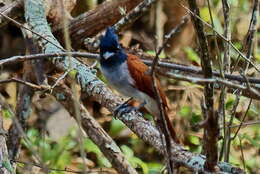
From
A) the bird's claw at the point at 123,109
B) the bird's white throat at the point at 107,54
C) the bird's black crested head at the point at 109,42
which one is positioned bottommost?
the bird's claw at the point at 123,109

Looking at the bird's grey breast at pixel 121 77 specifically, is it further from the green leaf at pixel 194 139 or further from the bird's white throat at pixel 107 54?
the green leaf at pixel 194 139

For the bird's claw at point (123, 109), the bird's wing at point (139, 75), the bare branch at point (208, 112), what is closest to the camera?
the bare branch at point (208, 112)

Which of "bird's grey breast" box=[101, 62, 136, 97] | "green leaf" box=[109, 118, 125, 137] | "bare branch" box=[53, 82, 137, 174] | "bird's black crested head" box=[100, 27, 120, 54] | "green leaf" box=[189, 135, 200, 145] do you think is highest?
"bird's black crested head" box=[100, 27, 120, 54]

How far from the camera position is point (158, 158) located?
707cm

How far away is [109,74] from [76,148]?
2252mm

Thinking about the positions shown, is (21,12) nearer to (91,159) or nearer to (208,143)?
(91,159)

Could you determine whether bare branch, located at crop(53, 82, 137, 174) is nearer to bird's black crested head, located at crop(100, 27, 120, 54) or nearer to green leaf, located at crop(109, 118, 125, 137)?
bird's black crested head, located at crop(100, 27, 120, 54)

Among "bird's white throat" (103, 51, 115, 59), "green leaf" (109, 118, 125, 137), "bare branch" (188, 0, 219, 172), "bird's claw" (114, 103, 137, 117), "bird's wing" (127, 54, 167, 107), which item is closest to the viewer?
"bare branch" (188, 0, 219, 172)

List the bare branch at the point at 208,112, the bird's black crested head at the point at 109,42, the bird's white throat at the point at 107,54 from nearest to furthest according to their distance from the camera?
the bare branch at the point at 208,112 < the bird's black crested head at the point at 109,42 < the bird's white throat at the point at 107,54

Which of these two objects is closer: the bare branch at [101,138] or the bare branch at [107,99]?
the bare branch at [107,99]

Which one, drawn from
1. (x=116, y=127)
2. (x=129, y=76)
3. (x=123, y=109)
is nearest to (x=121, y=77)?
(x=129, y=76)

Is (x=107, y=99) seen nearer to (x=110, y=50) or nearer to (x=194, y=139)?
(x=110, y=50)

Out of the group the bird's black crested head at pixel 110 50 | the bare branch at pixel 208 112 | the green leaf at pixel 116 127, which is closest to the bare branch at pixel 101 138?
the bird's black crested head at pixel 110 50

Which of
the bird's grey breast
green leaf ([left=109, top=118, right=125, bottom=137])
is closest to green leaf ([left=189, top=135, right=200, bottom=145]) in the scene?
green leaf ([left=109, top=118, right=125, bottom=137])
